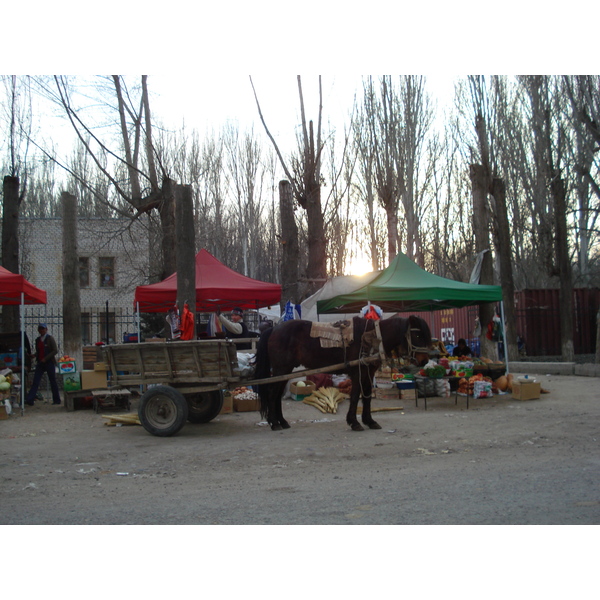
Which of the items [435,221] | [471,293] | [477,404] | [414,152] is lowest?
[477,404]

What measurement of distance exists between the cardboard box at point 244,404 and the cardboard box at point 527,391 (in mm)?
5378

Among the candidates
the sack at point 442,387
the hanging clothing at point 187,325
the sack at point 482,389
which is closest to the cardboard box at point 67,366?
the hanging clothing at point 187,325

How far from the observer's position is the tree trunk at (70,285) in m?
15.0

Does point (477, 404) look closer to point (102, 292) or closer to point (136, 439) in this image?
point (136, 439)

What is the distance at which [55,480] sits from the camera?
20.1 ft

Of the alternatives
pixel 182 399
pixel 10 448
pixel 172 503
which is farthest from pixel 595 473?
pixel 10 448

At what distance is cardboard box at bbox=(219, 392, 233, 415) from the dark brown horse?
1.95 meters

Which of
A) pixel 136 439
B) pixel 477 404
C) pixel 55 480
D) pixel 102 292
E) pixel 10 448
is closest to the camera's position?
pixel 55 480

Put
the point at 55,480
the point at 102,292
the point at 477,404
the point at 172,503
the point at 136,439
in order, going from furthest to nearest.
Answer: the point at 102,292, the point at 477,404, the point at 136,439, the point at 55,480, the point at 172,503

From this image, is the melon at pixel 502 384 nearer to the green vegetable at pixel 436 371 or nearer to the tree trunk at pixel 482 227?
the green vegetable at pixel 436 371

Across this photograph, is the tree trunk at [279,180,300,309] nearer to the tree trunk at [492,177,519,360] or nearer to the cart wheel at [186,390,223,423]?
the cart wheel at [186,390,223,423]

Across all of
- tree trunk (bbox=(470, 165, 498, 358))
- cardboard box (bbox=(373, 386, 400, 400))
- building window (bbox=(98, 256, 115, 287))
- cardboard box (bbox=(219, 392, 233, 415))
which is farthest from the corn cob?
building window (bbox=(98, 256, 115, 287))

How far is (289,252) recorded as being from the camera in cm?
1641

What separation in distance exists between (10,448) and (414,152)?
25.3 meters
